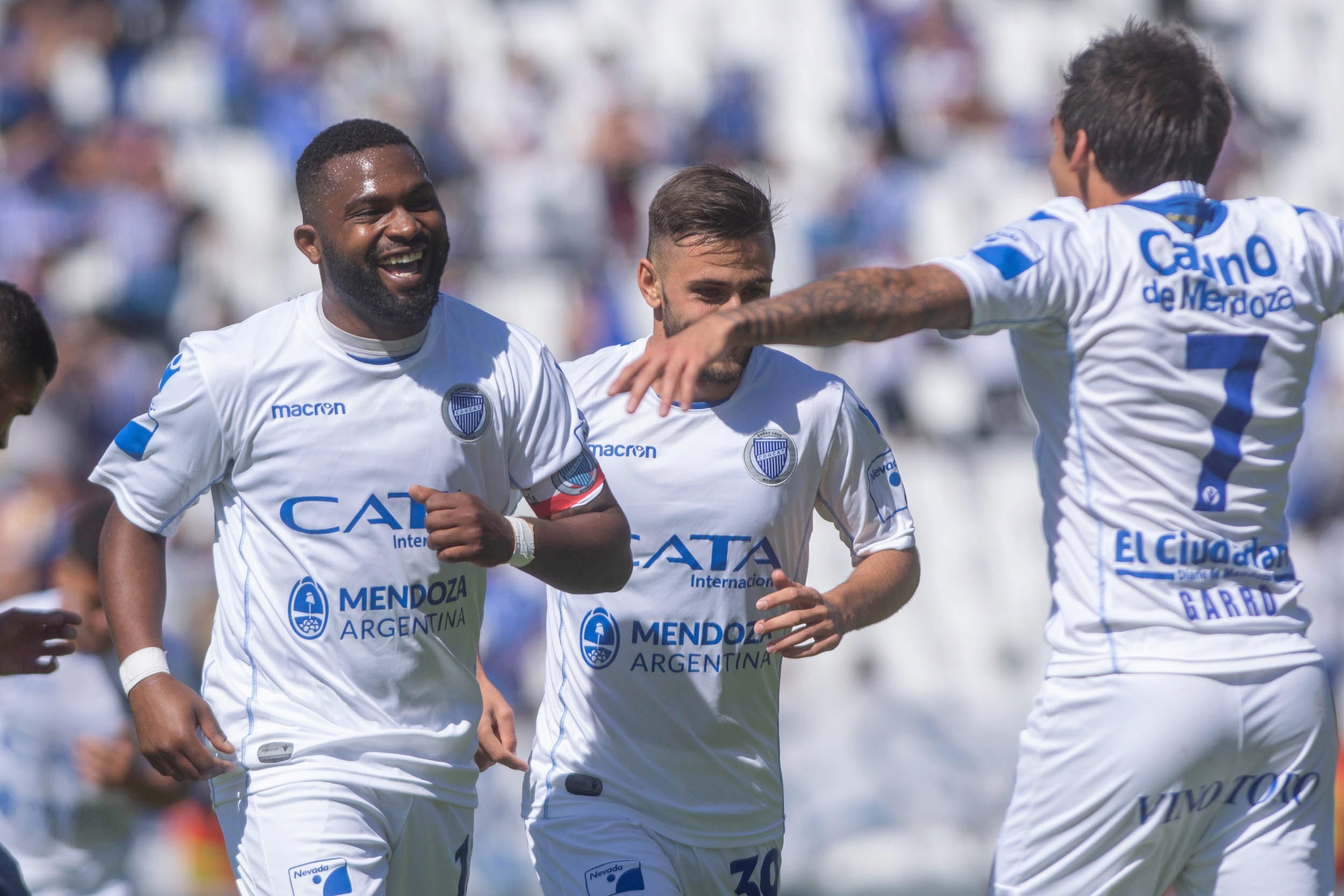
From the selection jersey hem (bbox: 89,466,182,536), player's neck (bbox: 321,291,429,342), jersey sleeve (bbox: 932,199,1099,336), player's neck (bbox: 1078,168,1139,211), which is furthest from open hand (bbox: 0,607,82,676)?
player's neck (bbox: 1078,168,1139,211)

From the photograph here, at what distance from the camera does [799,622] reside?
3953 mm

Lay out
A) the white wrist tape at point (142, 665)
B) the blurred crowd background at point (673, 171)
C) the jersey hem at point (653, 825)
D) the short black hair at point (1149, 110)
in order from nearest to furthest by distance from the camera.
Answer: the short black hair at point (1149, 110), the white wrist tape at point (142, 665), the jersey hem at point (653, 825), the blurred crowd background at point (673, 171)

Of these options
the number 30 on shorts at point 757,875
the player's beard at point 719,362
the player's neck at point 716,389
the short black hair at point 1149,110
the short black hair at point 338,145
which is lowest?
the number 30 on shorts at point 757,875

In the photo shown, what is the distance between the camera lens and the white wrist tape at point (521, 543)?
3607 mm

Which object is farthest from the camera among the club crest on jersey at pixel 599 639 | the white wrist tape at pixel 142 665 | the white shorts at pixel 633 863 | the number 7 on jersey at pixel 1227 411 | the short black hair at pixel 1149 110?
the club crest on jersey at pixel 599 639

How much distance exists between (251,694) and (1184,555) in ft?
7.60

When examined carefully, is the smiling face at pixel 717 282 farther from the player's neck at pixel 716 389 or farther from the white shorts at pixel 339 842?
the white shorts at pixel 339 842

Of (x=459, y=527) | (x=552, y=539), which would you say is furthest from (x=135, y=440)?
(x=552, y=539)

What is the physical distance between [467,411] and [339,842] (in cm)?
113

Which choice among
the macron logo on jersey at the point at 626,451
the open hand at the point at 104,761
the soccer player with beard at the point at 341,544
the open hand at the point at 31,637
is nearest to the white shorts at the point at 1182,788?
the soccer player with beard at the point at 341,544

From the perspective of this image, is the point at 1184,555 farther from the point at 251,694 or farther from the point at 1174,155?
the point at 251,694

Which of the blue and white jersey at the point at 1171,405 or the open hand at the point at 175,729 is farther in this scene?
the open hand at the point at 175,729

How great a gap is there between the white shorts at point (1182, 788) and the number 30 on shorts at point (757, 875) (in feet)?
3.50

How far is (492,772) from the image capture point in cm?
846
